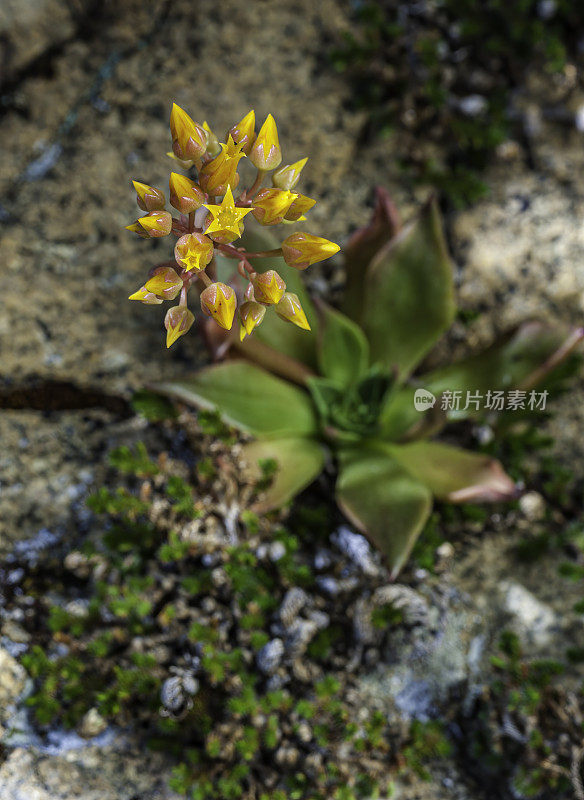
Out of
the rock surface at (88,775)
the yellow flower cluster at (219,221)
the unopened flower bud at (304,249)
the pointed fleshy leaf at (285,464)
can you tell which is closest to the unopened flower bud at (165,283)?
the yellow flower cluster at (219,221)

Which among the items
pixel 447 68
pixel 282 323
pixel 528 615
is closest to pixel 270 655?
pixel 528 615

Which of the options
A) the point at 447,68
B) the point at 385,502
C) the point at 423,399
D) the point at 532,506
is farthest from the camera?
the point at 447,68

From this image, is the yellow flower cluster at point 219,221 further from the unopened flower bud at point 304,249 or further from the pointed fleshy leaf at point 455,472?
→ the pointed fleshy leaf at point 455,472

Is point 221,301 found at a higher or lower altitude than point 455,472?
higher

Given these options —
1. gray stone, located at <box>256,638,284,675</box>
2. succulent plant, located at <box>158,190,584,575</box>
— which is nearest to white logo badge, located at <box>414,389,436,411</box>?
succulent plant, located at <box>158,190,584,575</box>

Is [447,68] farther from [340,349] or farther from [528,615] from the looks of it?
[528,615]

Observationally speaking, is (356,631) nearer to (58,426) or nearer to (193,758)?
(193,758)

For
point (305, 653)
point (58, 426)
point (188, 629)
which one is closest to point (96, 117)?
point (58, 426)
